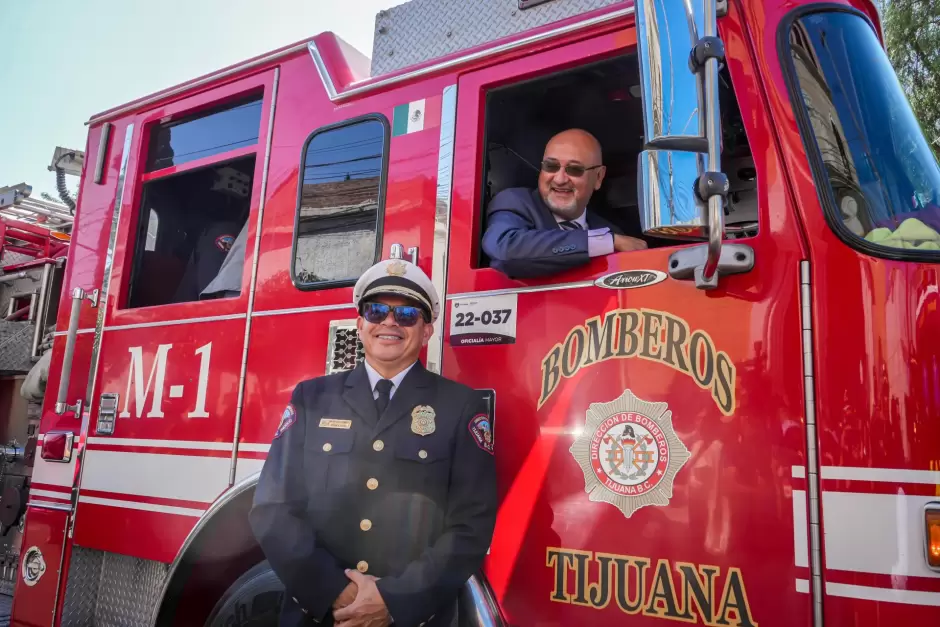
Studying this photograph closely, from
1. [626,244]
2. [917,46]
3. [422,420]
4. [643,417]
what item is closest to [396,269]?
[422,420]

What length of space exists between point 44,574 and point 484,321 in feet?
7.56

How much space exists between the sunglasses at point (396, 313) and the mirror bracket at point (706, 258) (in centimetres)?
74

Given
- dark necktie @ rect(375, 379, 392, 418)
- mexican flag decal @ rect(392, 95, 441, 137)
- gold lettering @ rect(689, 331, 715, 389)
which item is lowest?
dark necktie @ rect(375, 379, 392, 418)

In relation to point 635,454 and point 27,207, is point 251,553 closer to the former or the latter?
point 635,454

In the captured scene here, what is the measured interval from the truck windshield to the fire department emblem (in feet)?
2.14

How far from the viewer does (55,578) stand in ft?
9.78

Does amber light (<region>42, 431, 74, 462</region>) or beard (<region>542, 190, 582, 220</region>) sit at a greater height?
beard (<region>542, 190, 582, 220</region>)

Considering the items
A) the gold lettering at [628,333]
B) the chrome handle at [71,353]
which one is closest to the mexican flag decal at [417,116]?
the gold lettering at [628,333]

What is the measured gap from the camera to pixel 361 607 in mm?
1825

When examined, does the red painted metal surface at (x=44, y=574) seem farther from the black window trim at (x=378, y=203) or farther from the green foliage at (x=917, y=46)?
the green foliage at (x=917, y=46)

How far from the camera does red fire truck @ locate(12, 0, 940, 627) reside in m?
1.62

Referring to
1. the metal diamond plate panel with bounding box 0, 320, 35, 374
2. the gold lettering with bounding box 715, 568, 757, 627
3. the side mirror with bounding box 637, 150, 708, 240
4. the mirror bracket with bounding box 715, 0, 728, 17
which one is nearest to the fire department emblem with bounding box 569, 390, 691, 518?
the gold lettering with bounding box 715, 568, 757, 627

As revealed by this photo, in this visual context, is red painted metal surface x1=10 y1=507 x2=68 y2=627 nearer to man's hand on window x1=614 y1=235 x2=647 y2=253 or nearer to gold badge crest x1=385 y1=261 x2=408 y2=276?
gold badge crest x1=385 y1=261 x2=408 y2=276

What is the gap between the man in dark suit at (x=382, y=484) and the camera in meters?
1.84
